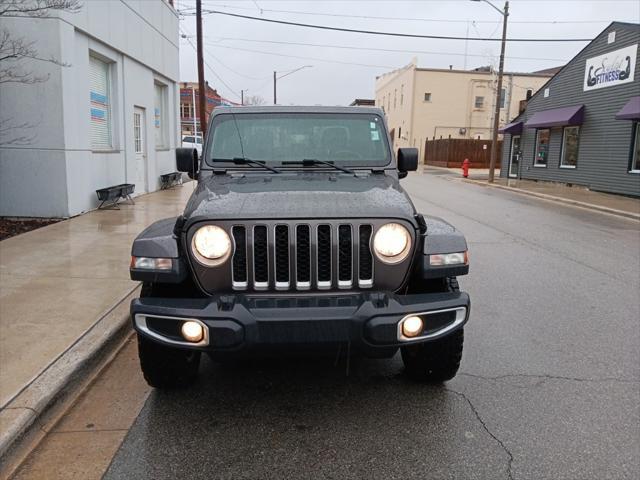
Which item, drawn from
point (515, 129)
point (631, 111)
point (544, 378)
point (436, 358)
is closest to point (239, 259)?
point (436, 358)

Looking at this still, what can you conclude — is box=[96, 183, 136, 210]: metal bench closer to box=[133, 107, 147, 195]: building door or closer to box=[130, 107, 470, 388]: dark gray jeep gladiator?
box=[133, 107, 147, 195]: building door

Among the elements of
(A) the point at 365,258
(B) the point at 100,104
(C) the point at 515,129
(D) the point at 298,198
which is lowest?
(A) the point at 365,258

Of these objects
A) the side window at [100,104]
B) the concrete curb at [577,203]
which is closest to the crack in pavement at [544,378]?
the side window at [100,104]

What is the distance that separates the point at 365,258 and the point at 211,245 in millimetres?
860

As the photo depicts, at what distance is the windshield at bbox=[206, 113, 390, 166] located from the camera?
4.52 meters

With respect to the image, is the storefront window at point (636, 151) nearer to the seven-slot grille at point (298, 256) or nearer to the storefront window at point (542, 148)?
the storefront window at point (542, 148)

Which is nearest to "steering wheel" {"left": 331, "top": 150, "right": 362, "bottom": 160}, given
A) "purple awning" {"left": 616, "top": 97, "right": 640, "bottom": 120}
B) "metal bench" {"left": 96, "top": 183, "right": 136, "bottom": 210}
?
"metal bench" {"left": 96, "top": 183, "right": 136, "bottom": 210}

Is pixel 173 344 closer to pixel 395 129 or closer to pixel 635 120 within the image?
pixel 635 120

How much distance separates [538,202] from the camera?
17.5 metres

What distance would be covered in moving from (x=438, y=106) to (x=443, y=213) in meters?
35.1

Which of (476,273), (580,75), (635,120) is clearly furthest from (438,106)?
(476,273)

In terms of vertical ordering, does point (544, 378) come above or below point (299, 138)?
below

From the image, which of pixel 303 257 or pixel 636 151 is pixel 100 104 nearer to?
pixel 303 257

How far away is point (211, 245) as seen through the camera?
3131 millimetres
